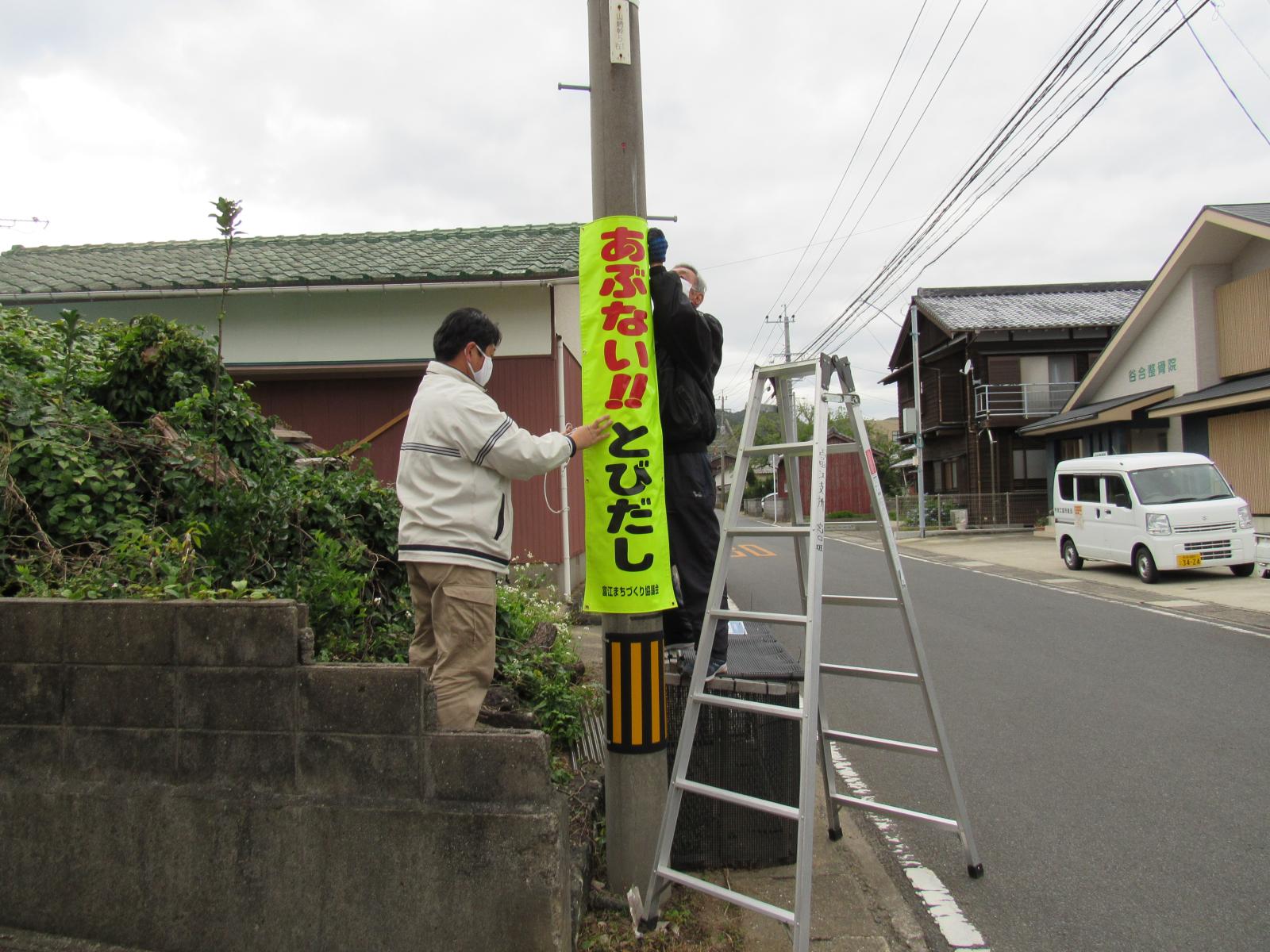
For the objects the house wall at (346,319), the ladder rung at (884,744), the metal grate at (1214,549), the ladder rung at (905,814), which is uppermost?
the house wall at (346,319)

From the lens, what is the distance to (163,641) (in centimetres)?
266

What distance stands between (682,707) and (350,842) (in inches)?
53.1

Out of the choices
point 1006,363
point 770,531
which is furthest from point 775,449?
point 1006,363

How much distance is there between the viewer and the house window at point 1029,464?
103 ft

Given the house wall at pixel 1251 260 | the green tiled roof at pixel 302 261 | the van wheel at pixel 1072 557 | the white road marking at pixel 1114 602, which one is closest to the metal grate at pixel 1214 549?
the white road marking at pixel 1114 602

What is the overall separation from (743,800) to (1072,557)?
1625cm

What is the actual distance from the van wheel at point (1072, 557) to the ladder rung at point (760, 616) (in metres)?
15.4

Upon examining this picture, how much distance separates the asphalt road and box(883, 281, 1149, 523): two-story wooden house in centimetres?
2231

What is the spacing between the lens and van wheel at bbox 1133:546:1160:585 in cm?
1371

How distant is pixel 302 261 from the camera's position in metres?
10.5

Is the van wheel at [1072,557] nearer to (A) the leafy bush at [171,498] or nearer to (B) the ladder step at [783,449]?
(B) the ladder step at [783,449]

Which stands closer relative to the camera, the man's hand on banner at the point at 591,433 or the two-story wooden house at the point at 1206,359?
the man's hand on banner at the point at 591,433

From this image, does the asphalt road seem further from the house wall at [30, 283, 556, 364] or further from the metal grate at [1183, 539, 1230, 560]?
the house wall at [30, 283, 556, 364]

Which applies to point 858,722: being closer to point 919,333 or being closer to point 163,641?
point 163,641
